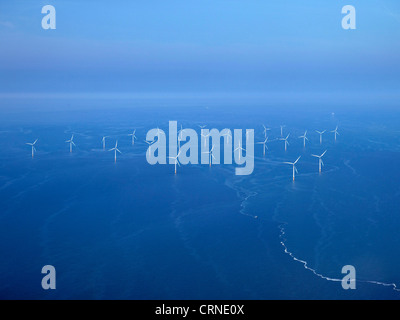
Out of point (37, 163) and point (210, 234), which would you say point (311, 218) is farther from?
point (37, 163)

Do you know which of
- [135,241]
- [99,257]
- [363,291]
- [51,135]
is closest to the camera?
[363,291]

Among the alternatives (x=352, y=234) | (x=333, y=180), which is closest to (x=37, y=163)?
(x=333, y=180)

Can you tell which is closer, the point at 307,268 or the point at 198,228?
the point at 307,268

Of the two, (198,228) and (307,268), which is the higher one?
(198,228)

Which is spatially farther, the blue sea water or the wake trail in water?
the blue sea water

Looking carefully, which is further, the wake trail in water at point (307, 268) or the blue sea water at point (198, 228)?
the blue sea water at point (198, 228)

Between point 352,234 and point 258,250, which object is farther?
point 352,234
